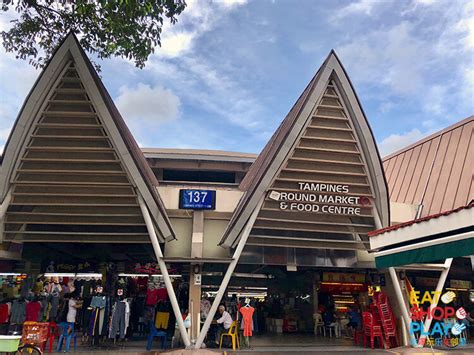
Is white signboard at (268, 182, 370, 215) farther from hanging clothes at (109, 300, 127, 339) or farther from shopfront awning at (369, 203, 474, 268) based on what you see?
hanging clothes at (109, 300, 127, 339)

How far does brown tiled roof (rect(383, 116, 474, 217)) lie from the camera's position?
54.8 feet

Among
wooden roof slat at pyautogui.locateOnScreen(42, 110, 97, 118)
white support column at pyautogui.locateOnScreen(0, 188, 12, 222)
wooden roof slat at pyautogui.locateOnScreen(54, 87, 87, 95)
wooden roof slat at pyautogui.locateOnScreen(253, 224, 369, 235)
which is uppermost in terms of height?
wooden roof slat at pyautogui.locateOnScreen(54, 87, 87, 95)

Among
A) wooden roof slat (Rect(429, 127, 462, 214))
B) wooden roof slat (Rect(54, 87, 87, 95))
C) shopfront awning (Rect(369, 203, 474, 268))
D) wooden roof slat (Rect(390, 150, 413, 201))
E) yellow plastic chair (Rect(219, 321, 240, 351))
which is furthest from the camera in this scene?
wooden roof slat (Rect(390, 150, 413, 201))

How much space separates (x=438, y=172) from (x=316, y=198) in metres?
9.19

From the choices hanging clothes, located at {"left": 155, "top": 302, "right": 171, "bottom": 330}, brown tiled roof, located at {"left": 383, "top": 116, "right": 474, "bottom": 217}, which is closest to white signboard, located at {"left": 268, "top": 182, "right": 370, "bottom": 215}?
hanging clothes, located at {"left": 155, "top": 302, "right": 171, "bottom": 330}

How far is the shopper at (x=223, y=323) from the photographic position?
481 inches

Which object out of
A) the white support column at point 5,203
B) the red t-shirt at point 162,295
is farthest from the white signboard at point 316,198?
the white support column at point 5,203

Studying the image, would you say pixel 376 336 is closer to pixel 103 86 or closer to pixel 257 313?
pixel 257 313

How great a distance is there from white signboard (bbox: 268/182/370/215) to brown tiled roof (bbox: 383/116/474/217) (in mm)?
6642

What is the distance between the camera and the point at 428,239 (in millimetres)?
7883

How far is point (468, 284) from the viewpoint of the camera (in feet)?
62.6

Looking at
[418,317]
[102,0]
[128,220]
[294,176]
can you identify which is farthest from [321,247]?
[102,0]

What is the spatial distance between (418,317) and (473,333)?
299 inches

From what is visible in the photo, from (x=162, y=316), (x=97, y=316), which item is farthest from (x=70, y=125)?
(x=162, y=316)
